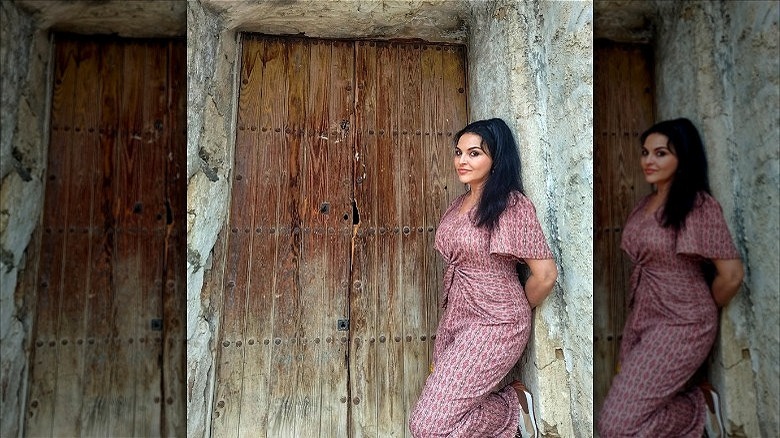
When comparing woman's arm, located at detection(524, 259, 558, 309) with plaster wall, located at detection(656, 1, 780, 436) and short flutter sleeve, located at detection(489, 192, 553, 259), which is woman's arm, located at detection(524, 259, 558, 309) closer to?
short flutter sleeve, located at detection(489, 192, 553, 259)

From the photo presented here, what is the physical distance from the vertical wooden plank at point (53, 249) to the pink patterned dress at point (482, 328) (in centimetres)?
175

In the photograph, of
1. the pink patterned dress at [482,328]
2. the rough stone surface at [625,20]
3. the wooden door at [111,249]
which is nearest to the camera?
the pink patterned dress at [482,328]

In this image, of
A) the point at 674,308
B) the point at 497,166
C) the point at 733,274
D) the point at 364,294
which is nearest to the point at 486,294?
the point at 497,166

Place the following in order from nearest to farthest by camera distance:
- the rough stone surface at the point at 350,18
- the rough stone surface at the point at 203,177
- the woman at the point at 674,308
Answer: the rough stone surface at the point at 203,177 < the rough stone surface at the point at 350,18 < the woman at the point at 674,308

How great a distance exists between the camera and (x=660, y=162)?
2.62 m

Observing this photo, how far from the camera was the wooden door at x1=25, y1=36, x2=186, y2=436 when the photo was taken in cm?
262

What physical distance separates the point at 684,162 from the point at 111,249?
8.92ft

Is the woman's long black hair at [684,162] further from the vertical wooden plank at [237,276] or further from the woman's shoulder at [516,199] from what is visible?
the vertical wooden plank at [237,276]

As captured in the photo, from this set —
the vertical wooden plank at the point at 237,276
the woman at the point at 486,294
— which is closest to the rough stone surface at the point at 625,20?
the woman at the point at 486,294

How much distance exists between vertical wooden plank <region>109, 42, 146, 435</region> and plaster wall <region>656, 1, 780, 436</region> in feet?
8.84

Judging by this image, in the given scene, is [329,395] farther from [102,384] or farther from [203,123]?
[203,123]

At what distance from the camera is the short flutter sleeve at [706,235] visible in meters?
2.44

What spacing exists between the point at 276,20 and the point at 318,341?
1.41m

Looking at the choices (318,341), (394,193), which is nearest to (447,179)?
(394,193)
